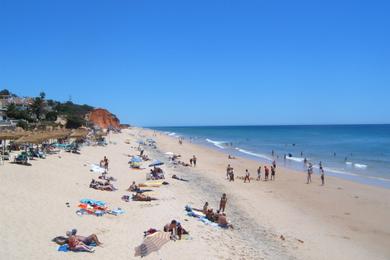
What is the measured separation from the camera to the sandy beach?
10484 mm

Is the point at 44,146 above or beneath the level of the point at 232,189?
above

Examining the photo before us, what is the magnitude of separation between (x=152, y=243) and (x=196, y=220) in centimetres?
391

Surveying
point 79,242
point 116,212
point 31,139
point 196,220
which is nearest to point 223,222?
point 196,220

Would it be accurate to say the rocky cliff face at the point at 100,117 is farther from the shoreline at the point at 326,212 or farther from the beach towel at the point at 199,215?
the beach towel at the point at 199,215

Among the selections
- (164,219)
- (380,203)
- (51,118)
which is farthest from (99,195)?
(51,118)

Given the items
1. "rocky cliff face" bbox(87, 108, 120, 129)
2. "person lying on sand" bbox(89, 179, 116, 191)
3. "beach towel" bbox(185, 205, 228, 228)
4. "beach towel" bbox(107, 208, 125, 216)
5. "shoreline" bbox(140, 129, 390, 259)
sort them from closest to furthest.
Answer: "shoreline" bbox(140, 129, 390, 259) → "beach towel" bbox(107, 208, 125, 216) → "beach towel" bbox(185, 205, 228, 228) → "person lying on sand" bbox(89, 179, 116, 191) → "rocky cliff face" bbox(87, 108, 120, 129)

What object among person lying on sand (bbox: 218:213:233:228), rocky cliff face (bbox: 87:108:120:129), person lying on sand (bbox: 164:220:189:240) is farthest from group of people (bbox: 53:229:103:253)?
rocky cliff face (bbox: 87:108:120:129)

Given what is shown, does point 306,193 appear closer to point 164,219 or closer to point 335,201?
point 335,201

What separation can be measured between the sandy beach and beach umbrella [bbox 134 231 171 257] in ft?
0.59

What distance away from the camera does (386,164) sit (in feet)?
125

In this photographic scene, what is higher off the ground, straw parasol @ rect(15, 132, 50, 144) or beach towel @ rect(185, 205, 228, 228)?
→ straw parasol @ rect(15, 132, 50, 144)

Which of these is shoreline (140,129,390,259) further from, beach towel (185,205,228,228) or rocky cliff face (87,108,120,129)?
rocky cliff face (87,108,120,129)

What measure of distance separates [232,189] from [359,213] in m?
7.35

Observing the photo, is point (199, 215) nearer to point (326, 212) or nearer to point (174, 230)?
point (174, 230)
